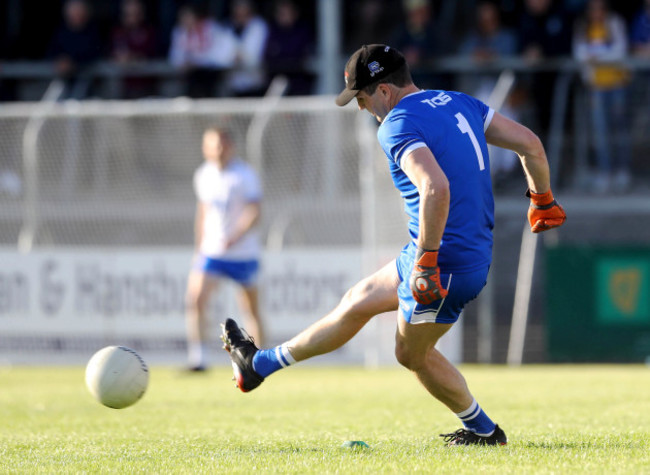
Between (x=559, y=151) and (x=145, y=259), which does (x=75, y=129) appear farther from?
(x=559, y=151)

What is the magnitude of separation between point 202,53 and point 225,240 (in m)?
5.76

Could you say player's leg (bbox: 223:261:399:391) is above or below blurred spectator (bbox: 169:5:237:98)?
below

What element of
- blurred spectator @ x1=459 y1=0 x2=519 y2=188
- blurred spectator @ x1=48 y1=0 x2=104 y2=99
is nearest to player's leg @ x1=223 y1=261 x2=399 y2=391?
blurred spectator @ x1=459 y1=0 x2=519 y2=188

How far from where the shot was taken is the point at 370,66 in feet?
19.5

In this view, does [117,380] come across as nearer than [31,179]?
Yes

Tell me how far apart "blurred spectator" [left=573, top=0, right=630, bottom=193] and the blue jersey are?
9335 mm

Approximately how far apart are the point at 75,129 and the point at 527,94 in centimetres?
Result: 587

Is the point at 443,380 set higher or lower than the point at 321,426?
higher

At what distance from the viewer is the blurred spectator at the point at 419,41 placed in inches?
622

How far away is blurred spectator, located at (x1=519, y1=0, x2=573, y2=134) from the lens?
51.3 ft

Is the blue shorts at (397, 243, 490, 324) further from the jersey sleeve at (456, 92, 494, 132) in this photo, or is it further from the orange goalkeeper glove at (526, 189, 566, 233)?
the jersey sleeve at (456, 92, 494, 132)

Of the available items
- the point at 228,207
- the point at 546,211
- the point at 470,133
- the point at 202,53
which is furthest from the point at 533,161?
the point at 202,53

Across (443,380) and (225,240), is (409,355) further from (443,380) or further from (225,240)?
(225,240)

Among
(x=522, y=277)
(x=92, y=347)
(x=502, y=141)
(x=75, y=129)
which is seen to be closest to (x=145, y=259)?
(x=92, y=347)
